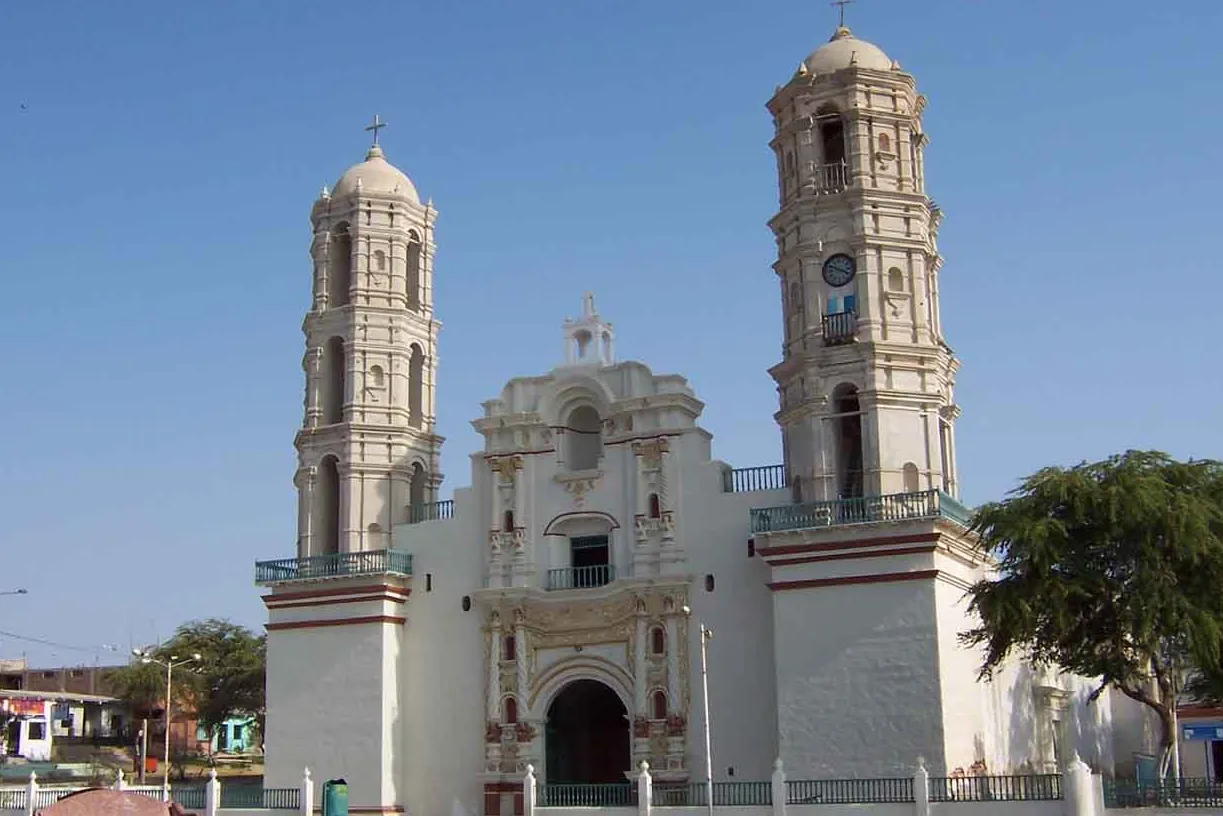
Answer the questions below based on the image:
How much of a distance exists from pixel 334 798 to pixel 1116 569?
1862 centimetres

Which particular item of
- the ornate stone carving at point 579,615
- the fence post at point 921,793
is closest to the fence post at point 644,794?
the ornate stone carving at point 579,615

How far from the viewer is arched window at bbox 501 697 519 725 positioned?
36688 mm

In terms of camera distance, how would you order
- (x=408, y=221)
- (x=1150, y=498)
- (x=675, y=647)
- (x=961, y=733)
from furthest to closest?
(x=408, y=221) → (x=675, y=647) → (x=961, y=733) → (x=1150, y=498)

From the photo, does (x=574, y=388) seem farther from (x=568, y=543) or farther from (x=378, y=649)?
(x=378, y=649)

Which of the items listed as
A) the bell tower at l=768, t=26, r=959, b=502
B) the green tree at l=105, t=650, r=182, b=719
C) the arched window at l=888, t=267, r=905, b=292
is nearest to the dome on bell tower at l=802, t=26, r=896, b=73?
the bell tower at l=768, t=26, r=959, b=502

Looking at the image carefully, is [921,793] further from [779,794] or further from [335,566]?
[335,566]

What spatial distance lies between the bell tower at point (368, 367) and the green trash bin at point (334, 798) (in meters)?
6.39

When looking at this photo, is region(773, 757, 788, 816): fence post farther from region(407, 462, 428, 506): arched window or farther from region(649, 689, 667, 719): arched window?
region(407, 462, 428, 506): arched window

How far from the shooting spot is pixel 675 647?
35.3 metres

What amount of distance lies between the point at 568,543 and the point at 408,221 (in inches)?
436

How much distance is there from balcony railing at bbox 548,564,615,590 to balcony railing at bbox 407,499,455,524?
3823 mm

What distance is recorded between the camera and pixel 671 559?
117 ft

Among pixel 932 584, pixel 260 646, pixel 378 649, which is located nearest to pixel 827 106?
pixel 932 584

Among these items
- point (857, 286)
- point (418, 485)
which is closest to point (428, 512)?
point (418, 485)
